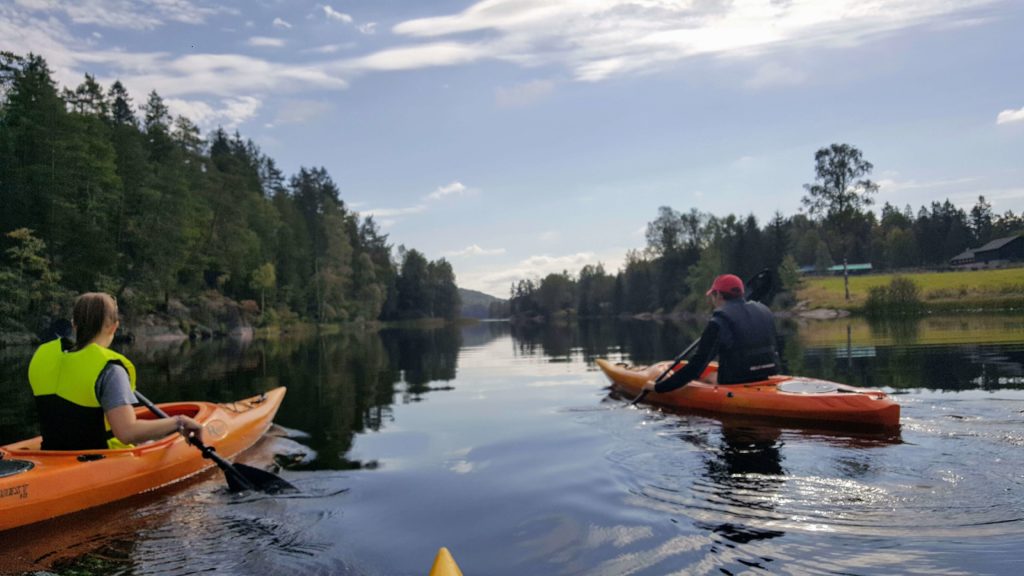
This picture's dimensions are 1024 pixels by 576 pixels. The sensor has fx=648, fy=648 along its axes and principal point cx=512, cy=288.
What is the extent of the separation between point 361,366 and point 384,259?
3105 inches

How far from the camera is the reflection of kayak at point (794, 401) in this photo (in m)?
7.99

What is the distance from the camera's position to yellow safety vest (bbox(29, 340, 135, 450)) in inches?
223

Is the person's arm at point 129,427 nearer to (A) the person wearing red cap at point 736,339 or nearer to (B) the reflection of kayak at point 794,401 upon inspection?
(A) the person wearing red cap at point 736,339

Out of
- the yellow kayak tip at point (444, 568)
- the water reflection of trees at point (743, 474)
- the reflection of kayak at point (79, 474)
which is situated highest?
the yellow kayak tip at point (444, 568)

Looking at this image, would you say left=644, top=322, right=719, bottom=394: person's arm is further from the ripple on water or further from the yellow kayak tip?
the yellow kayak tip

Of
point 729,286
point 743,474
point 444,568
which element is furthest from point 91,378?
point 729,286

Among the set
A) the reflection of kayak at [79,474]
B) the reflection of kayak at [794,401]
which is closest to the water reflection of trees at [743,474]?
the reflection of kayak at [794,401]

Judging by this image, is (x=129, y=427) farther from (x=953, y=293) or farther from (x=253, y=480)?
(x=953, y=293)

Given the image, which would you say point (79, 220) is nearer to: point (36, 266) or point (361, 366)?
point (36, 266)

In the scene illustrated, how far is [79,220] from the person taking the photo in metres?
38.4

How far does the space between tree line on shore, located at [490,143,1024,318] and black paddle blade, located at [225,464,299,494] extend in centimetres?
5487

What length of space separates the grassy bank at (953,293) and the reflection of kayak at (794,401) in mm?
40078

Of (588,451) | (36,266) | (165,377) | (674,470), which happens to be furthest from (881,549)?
→ (36,266)

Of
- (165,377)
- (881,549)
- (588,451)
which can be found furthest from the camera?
(165,377)
